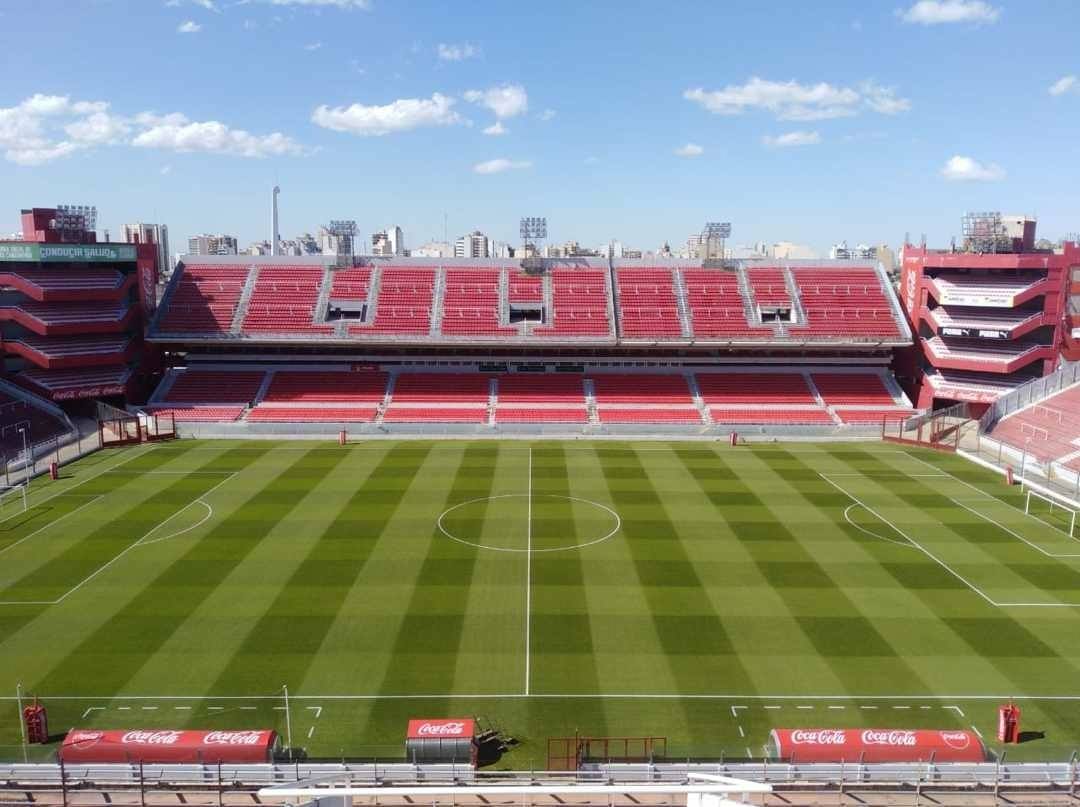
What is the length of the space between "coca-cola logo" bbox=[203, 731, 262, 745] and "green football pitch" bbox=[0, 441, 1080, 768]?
5.48 feet

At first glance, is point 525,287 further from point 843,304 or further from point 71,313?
point 71,313

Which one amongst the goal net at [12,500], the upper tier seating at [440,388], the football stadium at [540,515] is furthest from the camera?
the upper tier seating at [440,388]

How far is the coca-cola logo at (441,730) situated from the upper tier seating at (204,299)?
44865mm

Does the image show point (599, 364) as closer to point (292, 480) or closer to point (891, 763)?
point (292, 480)

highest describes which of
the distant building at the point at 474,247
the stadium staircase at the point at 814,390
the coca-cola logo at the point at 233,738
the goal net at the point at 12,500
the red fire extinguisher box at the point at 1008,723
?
the distant building at the point at 474,247

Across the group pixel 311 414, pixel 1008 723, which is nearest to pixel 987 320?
pixel 1008 723

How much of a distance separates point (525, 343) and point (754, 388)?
17.1m

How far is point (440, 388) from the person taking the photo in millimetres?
56906

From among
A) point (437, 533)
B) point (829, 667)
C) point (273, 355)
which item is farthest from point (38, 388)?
point (829, 667)

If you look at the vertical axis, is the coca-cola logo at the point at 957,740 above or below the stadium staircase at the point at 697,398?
below

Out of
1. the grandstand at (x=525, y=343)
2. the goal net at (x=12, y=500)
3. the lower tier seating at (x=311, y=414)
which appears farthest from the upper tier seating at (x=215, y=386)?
the goal net at (x=12, y=500)

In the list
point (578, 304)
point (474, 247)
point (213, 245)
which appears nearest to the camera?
point (578, 304)

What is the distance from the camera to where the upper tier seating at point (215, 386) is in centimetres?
5494

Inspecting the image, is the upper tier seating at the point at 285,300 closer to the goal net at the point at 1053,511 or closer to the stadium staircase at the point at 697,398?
the stadium staircase at the point at 697,398
